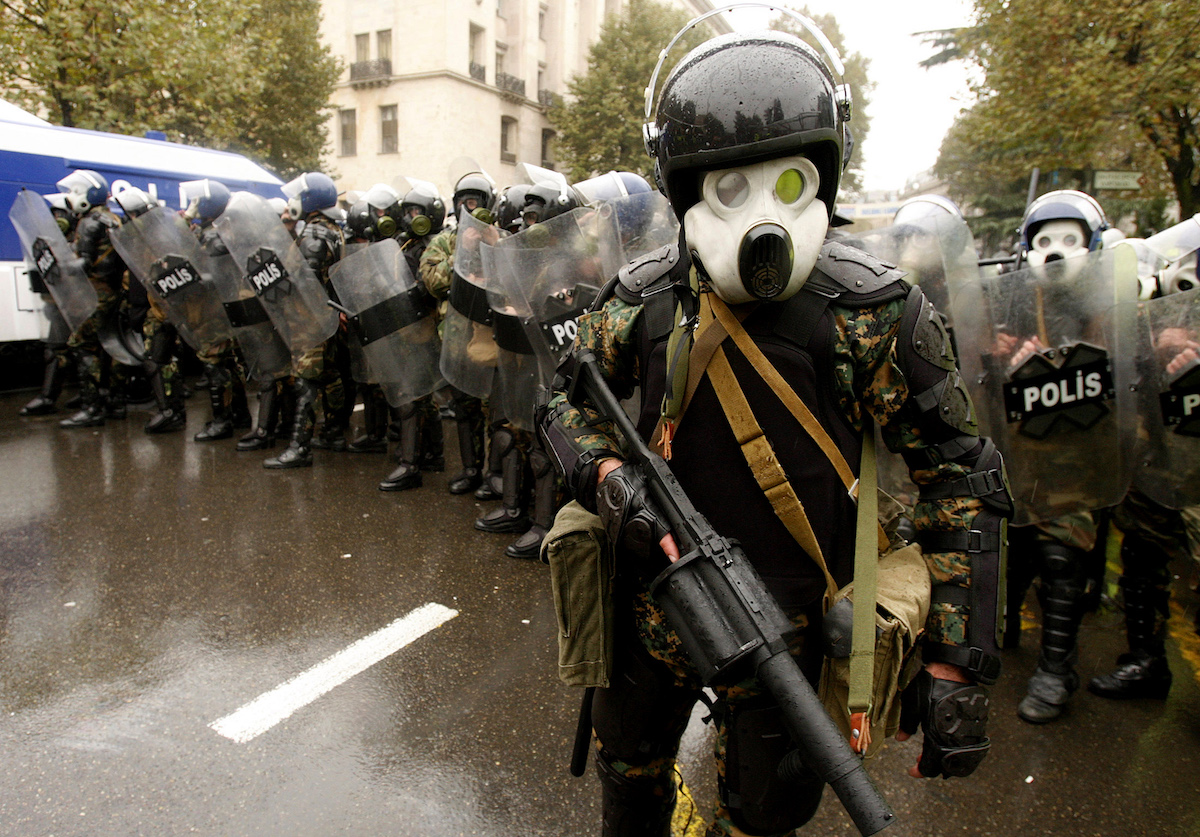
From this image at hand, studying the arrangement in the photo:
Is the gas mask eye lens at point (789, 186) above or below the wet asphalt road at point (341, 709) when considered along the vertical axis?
above

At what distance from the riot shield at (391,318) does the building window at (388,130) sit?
2718 centimetres

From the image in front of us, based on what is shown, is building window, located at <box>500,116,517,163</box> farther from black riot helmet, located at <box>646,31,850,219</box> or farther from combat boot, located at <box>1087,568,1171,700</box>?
black riot helmet, located at <box>646,31,850,219</box>

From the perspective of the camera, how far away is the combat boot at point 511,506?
477 cm

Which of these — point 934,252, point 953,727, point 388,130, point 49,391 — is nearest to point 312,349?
point 49,391

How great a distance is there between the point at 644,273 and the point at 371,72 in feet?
104

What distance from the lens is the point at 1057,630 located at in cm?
293

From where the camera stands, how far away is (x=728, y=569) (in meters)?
1.42

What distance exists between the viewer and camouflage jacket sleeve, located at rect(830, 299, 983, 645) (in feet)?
4.78

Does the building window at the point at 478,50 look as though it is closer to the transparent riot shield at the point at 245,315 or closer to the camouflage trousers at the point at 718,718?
the transparent riot shield at the point at 245,315

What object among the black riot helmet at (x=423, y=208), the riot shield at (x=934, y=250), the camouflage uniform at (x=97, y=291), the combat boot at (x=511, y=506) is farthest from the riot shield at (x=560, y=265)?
the camouflage uniform at (x=97, y=291)

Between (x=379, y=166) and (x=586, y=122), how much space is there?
8112mm

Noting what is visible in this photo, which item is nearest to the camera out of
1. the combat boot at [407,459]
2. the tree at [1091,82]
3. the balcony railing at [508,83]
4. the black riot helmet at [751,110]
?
the black riot helmet at [751,110]

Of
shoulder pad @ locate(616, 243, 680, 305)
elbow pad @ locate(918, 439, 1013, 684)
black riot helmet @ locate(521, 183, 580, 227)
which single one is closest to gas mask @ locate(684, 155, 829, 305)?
shoulder pad @ locate(616, 243, 680, 305)

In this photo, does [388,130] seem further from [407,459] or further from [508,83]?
[407,459]
